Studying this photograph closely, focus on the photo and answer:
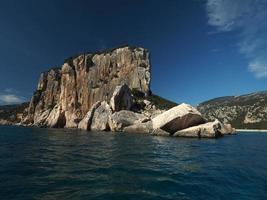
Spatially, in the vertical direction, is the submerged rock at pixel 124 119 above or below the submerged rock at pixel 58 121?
below

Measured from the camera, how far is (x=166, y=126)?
55094mm

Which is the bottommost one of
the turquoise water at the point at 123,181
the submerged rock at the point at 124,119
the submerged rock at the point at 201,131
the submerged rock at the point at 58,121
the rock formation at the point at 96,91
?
the turquoise water at the point at 123,181

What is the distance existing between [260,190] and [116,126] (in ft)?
212

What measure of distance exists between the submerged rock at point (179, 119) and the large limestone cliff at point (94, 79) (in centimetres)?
8115

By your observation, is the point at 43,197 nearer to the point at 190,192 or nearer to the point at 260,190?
the point at 190,192

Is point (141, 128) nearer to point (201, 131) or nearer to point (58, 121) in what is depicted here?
point (201, 131)

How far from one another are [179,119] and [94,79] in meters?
103

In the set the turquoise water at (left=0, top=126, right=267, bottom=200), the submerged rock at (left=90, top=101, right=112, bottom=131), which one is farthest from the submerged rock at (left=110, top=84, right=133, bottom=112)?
the turquoise water at (left=0, top=126, right=267, bottom=200)

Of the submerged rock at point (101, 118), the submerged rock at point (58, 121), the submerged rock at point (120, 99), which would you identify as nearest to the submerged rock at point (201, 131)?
the submerged rock at point (101, 118)

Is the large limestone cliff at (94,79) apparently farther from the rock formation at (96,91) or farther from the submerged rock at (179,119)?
the submerged rock at (179,119)

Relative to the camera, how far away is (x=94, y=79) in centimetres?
14950

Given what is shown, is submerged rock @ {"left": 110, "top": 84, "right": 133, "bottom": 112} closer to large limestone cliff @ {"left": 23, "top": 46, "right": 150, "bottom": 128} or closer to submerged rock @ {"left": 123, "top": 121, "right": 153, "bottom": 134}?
submerged rock @ {"left": 123, "top": 121, "right": 153, "bottom": 134}

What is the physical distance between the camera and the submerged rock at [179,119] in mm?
51750

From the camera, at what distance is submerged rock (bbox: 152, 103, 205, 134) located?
2037 inches
